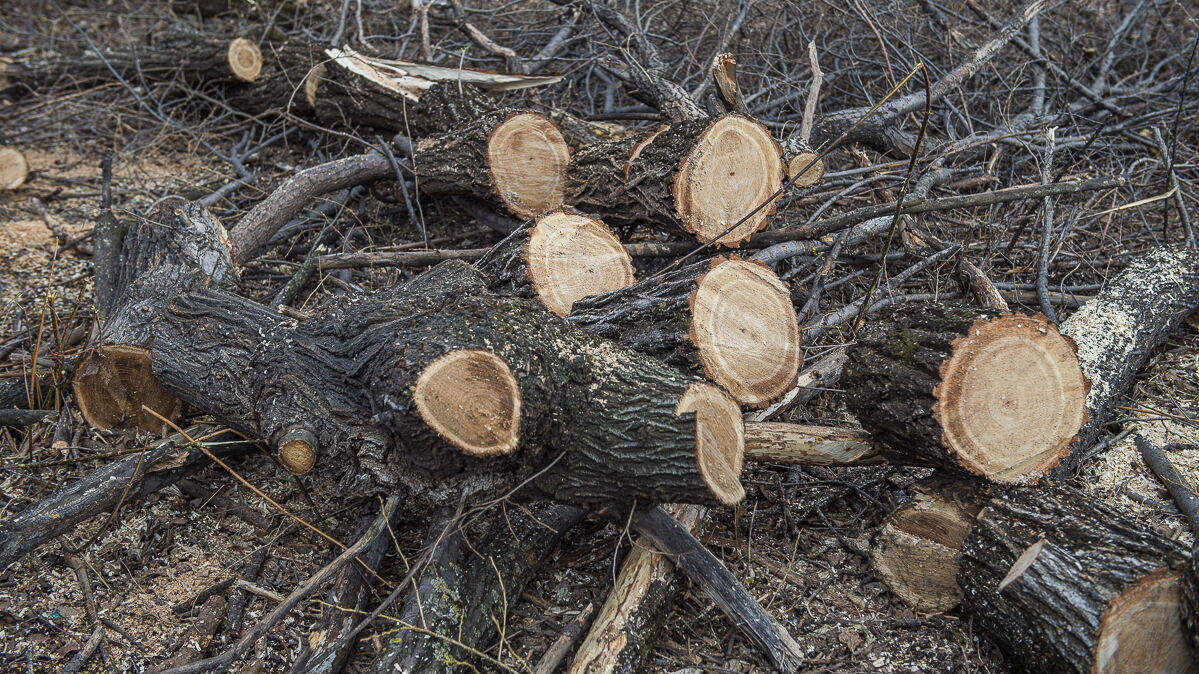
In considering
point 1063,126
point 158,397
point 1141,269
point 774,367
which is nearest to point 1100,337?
point 1141,269

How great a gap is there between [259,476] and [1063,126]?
14.8ft

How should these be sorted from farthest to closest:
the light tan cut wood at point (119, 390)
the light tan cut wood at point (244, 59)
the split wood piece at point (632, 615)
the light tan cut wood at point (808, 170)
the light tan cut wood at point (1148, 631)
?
the light tan cut wood at point (244, 59), the light tan cut wood at point (808, 170), the light tan cut wood at point (119, 390), the split wood piece at point (632, 615), the light tan cut wood at point (1148, 631)

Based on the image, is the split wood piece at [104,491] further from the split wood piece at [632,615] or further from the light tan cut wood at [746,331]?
the light tan cut wood at [746,331]

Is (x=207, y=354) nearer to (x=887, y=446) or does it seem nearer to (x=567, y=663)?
(x=567, y=663)

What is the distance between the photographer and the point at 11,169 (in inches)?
186

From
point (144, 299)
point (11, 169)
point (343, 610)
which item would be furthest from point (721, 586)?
point (11, 169)

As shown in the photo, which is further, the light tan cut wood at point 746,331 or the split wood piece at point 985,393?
the light tan cut wood at point 746,331

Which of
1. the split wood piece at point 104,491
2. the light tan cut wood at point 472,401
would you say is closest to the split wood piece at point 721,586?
the light tan cut wood at point 472,401

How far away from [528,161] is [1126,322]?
2.50 meters

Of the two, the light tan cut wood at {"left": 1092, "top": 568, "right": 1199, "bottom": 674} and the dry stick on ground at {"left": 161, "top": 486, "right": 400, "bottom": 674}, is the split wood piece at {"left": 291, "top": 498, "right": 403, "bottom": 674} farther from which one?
the light tan cut wood at {"left": 1092, "top": 568, "right": 1199, "bottom": 674}

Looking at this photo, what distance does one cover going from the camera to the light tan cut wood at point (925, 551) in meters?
2.30

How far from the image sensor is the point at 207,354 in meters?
2.74

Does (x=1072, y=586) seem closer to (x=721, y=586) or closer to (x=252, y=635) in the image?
(x=721, y=586)

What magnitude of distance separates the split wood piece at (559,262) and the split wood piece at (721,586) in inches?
32.0
